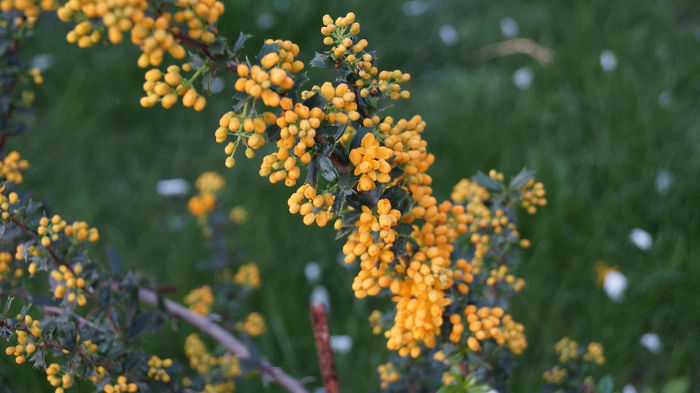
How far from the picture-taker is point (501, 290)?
1.33 meters

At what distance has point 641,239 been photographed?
7.39 ft

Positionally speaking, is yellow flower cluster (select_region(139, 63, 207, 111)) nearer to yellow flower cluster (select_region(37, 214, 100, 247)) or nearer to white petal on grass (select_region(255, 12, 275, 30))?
yellow flower cluster (select_region(37, 214, 100, 247))

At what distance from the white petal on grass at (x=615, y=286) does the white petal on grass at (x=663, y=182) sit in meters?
0.43

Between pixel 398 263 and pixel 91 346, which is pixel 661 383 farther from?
pixel 91 346

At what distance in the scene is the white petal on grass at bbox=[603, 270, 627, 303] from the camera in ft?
6.95

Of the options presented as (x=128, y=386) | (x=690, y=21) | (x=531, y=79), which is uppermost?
(x=690, y=21)

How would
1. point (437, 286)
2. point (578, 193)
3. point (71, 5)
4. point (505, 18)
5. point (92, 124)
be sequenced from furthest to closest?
1. point (505, 18)
2. point (92, 124)
3. point (578, 193)
4. point (437, 286)
5. point (71, 5)

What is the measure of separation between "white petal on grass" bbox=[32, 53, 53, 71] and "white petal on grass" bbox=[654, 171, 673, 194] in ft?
9.87

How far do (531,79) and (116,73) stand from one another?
2215mm

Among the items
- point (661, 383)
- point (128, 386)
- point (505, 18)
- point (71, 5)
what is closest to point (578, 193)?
point (661, 383)

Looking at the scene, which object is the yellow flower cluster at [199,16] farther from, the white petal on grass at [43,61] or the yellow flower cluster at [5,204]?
the white petal on grass at [43,61]

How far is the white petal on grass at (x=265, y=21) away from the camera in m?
3.28

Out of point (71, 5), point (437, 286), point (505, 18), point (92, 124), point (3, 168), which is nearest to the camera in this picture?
point (71, 5)

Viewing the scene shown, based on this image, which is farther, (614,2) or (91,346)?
(614,2)
